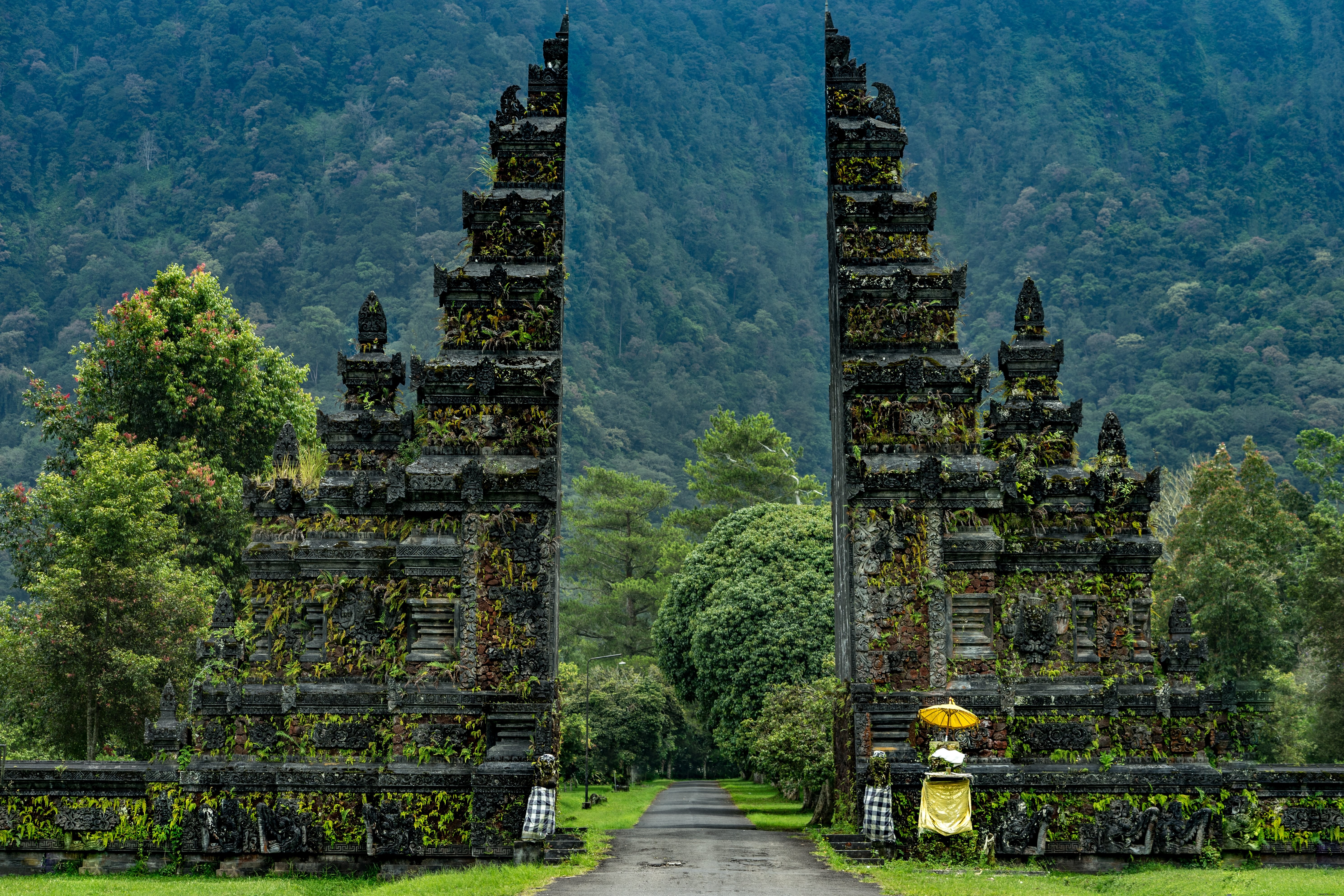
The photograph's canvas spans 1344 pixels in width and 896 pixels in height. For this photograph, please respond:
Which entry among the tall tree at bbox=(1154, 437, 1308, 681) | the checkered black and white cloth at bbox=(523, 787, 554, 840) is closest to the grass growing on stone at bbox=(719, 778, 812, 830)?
the checkered black and white cloth at bbox=(523, 787, 554, 840)

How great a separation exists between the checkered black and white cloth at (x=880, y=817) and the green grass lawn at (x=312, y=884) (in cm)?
397

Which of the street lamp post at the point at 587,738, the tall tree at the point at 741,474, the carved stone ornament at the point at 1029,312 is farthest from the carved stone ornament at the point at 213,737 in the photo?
the tall tree at the point at 741,474

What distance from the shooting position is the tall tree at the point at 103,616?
2595cm

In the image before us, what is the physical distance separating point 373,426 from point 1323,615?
26616 millimetres

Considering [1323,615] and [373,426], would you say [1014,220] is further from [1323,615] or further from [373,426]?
[373,426]

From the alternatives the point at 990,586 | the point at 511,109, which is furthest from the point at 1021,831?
the point at 511,109

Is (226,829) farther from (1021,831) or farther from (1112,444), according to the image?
(1112,444)

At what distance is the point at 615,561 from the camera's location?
64812 millimetres

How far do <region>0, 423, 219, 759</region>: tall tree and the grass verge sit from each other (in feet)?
55.9

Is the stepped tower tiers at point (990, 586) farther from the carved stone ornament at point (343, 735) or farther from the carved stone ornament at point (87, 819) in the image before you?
the carved stone ornament at point (87, 819)

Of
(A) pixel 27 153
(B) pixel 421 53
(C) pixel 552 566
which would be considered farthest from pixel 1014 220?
(C) pixel 552 566

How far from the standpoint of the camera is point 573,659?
2368 inches

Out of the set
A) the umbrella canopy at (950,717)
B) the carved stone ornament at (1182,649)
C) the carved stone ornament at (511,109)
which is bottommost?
the umbrella canopy at (950,717)

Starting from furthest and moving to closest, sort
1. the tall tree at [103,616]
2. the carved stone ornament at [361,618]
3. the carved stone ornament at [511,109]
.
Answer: the tall tree at [103,616], the carved stone ornament at [511,109], the carved stone ornament at [361,618]
